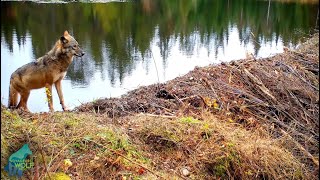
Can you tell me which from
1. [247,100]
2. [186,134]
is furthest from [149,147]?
[247,100]

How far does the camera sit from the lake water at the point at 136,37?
42.7 feet

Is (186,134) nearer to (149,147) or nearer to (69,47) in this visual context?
(149,147)

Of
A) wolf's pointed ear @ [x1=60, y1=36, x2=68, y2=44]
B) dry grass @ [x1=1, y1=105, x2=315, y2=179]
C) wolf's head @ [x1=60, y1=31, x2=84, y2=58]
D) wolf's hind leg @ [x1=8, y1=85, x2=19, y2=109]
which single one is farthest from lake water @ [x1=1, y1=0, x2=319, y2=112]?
dry grass @ [x1=1, y1=105, x2=315, y2=179]

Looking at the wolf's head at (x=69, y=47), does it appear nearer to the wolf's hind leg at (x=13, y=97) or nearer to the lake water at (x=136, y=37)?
the wolf's hind leg at (x=13, y=97)

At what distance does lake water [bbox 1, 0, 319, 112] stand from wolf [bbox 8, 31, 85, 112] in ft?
4.53

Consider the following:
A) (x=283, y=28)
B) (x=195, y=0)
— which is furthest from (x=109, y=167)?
(x=195, y=0)

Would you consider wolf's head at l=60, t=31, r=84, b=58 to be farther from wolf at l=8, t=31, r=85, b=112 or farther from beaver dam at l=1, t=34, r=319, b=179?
beaver dam at l=1, t=34, r=319, b=179

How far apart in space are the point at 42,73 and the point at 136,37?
13.7 metres

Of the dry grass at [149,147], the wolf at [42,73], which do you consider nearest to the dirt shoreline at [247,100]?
the dry grass at [149,147]

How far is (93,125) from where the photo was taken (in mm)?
5602

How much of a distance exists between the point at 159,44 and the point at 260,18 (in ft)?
39.9

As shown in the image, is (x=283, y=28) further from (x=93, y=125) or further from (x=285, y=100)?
(x=93, y=125)

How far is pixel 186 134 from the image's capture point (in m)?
5.77

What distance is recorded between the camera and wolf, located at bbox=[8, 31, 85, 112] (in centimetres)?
727
